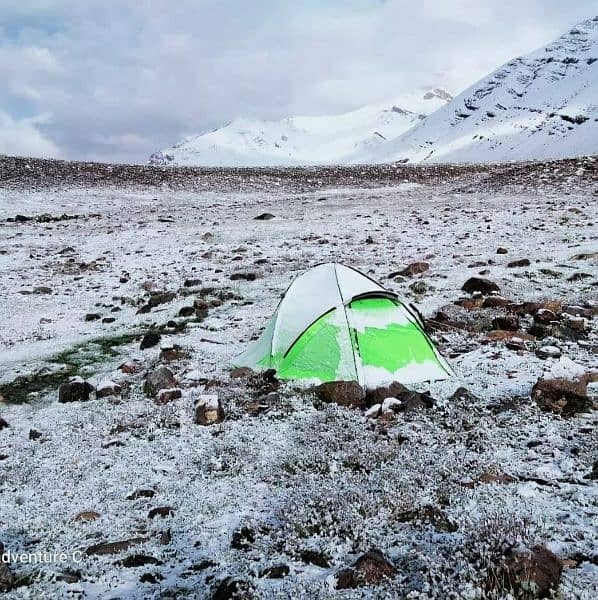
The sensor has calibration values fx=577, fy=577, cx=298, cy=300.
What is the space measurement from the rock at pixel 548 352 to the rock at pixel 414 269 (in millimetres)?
6066

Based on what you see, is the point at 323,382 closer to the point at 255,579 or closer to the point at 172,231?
the point at 255,579

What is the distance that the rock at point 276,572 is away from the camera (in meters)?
4.17

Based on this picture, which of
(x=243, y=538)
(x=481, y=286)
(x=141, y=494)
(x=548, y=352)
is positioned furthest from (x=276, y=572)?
(x=481, y=286)

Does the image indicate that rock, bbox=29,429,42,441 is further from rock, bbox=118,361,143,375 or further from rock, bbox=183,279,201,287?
rock, bbox=183,279,201,287

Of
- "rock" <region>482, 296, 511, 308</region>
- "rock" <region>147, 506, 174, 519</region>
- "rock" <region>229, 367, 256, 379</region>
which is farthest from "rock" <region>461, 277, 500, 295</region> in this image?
"rock" <region>147, 506, 174, 519</region>

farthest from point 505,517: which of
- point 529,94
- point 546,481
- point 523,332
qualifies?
point 529,94

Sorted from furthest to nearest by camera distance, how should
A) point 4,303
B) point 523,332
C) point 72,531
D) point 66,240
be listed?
1. point 66,240
2. point 4,303
3. point 523,332
4. point 72,531

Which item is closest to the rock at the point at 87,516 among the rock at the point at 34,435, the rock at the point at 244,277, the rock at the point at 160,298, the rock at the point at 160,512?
the rock at the point at 160,512

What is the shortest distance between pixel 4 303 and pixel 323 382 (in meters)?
9.71

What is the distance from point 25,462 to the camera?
6355mm

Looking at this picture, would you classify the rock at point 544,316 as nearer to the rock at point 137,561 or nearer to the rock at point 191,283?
the rock at point 137,561

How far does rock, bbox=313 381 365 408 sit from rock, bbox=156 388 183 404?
191cm

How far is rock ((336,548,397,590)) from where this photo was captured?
155 inches

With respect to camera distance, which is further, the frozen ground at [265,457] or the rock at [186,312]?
the rock at [186,312]
